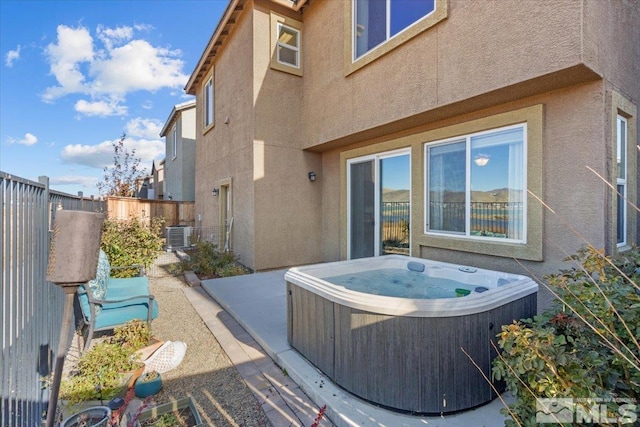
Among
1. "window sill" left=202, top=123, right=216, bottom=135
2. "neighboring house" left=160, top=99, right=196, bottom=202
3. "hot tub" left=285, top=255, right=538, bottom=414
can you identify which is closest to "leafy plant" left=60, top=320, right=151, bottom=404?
"hot tub" left=285, top=255, right=538, bottom=414

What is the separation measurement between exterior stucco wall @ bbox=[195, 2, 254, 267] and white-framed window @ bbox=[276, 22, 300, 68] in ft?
2.94

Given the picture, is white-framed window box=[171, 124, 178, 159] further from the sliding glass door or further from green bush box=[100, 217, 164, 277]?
the sliding glass door

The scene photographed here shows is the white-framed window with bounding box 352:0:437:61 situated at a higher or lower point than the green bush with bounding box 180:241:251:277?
higher

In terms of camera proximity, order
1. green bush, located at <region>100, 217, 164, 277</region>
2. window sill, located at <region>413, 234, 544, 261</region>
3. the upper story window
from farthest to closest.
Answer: the upper story window
green bush, located at <region>100, 217, 164, 277</region>
window sill, located at <region>413, 234, 544, 261</region>

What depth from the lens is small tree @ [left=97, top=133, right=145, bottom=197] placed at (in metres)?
22.1

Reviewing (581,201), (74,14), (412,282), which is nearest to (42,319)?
(412,282)

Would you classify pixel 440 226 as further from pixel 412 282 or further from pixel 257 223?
pixel 257 223

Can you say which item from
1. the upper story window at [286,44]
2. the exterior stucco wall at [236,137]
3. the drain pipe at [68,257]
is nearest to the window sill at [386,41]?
the upper story window at [286,44]

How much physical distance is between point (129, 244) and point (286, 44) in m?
7.12

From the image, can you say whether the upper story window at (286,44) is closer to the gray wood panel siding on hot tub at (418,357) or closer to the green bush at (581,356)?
the gray wood panel siding on hot tub at (418,357)

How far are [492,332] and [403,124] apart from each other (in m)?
4.60

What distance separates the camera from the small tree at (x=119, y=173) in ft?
72.6

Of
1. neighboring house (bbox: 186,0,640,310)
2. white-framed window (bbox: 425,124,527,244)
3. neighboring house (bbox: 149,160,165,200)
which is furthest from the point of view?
neighboring house (bbox: 149,160,165,200)

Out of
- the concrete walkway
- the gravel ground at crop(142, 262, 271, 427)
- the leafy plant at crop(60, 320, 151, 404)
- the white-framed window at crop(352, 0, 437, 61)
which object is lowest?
the gravel ground at crop(142, 262, 271, 427)
